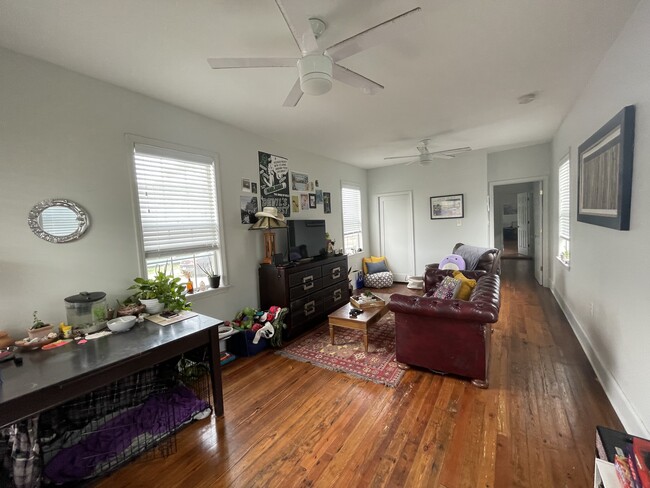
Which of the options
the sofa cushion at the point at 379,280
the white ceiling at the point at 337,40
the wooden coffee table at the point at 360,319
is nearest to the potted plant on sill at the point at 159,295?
the wooden coffee table at the point at 360,319

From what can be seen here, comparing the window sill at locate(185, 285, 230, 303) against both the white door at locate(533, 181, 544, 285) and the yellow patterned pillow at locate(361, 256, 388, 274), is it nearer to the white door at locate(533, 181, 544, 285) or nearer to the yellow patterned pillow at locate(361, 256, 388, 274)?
the yellow patterned pillow at locate(361, 256, 388, 274)

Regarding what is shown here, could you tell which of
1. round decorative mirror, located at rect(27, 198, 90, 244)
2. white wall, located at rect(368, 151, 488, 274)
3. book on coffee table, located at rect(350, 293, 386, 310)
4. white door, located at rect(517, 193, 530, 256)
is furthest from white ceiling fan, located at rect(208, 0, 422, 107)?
white door, located at rect(517, 193, 530, 256)

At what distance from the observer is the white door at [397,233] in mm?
6008

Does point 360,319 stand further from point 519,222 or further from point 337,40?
point 519,222

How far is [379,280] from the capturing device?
18.8 feet

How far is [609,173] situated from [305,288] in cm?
301

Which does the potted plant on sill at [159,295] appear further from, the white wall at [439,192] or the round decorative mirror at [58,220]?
the white wall at [439,192]

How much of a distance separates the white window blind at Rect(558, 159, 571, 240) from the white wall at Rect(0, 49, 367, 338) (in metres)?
4.43

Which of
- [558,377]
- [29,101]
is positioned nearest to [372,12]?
[29,101]

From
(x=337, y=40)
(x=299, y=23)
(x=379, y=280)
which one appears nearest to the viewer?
(x=299, y=23)

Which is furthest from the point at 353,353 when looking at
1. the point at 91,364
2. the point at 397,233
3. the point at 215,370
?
the point at 397,233

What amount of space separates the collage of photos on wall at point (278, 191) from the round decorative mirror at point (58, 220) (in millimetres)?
1517

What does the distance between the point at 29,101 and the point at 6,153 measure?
0.39 meters

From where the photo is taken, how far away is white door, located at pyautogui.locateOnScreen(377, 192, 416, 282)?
6008 millimetres
